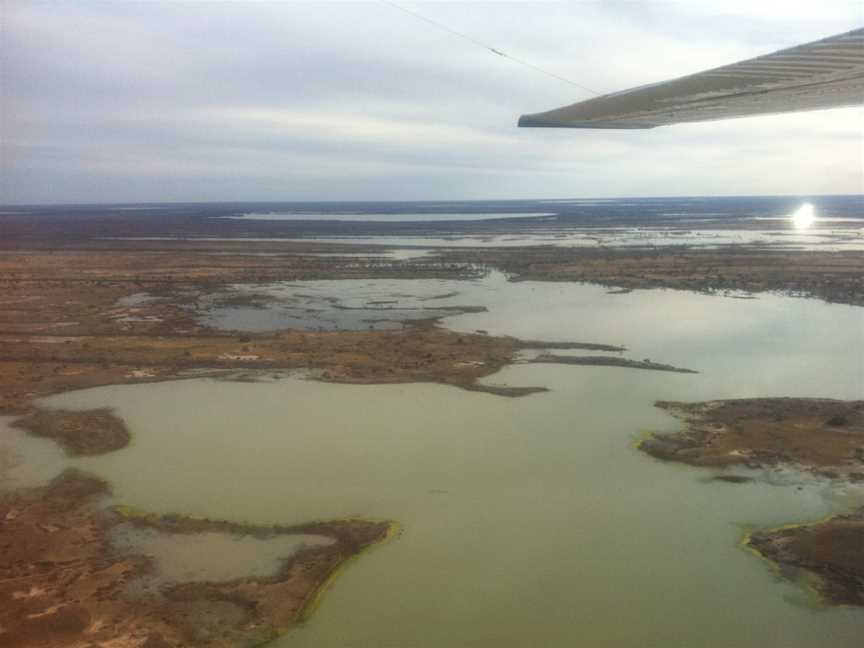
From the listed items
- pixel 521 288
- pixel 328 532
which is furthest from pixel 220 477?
pixel 521 288

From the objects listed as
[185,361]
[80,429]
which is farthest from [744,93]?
[185,361]

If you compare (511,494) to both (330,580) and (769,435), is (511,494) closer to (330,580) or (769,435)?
(330,580)

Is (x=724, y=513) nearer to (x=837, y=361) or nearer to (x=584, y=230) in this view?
(x=837, y=361)

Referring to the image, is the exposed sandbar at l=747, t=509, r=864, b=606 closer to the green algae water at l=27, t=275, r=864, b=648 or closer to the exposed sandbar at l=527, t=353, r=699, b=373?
the green algae water at l=27, t=275, r=864, b=648

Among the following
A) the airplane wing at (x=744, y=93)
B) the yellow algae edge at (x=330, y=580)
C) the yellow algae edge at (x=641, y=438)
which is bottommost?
the yellow algae edge at (x=330, y=580)

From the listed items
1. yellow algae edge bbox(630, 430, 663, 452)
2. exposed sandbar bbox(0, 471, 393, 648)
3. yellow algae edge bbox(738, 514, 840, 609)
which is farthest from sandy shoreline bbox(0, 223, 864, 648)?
yellow algae edge bbox(630, 430, 663, 452)

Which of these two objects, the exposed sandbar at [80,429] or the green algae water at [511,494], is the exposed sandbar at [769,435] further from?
the exposed sandbar at [80,429]

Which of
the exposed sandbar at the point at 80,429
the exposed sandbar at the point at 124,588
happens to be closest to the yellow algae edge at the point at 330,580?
the exposed sandbar at the point at 124,588
